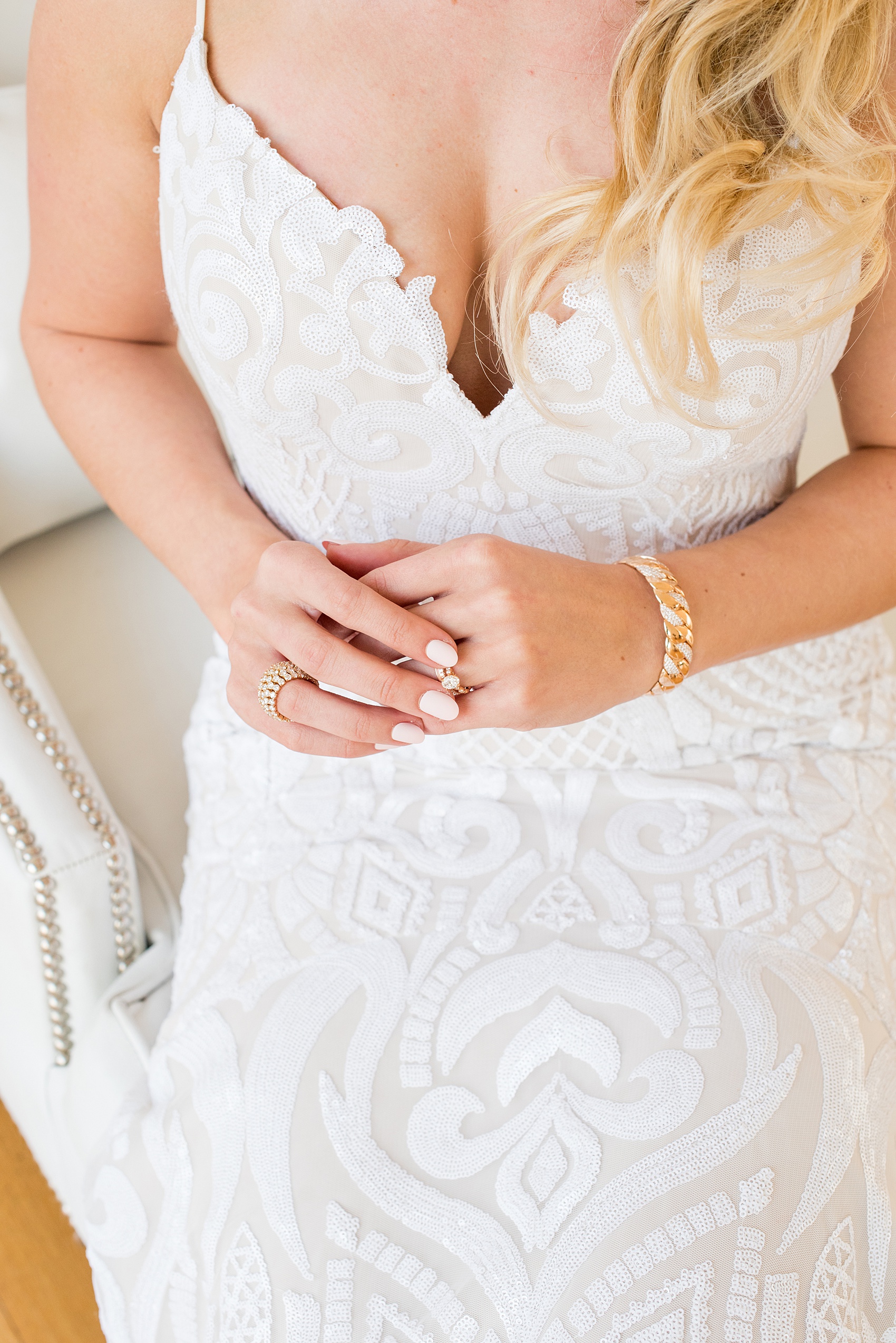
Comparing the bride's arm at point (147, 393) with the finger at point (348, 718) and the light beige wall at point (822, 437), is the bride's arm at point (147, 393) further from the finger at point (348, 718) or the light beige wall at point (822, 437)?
the light beige wall at point (822, 437)

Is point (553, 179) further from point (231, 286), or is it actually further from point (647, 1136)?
point (647, 1136)

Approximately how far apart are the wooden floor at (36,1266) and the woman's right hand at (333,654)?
86 centimetres

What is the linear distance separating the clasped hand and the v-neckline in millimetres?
113

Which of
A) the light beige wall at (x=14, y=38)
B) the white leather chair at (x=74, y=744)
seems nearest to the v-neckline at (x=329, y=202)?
the white leather chair at (x=74, y=744)

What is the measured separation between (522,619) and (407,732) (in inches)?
4.4

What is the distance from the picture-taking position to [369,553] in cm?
74

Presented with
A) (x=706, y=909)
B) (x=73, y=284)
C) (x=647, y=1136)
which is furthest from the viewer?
(x=73, y=284)

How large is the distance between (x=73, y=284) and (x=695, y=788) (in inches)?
28.0

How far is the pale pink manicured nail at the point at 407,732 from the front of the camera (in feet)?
2.31

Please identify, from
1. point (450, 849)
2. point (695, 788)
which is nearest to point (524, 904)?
point (450, 849)

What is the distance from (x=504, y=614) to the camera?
0.68 meters

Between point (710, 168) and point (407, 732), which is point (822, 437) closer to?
point (710, 168)

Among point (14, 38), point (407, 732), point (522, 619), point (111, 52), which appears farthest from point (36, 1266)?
point (14, 38)

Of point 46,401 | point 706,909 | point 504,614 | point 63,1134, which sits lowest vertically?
point 63,1134
